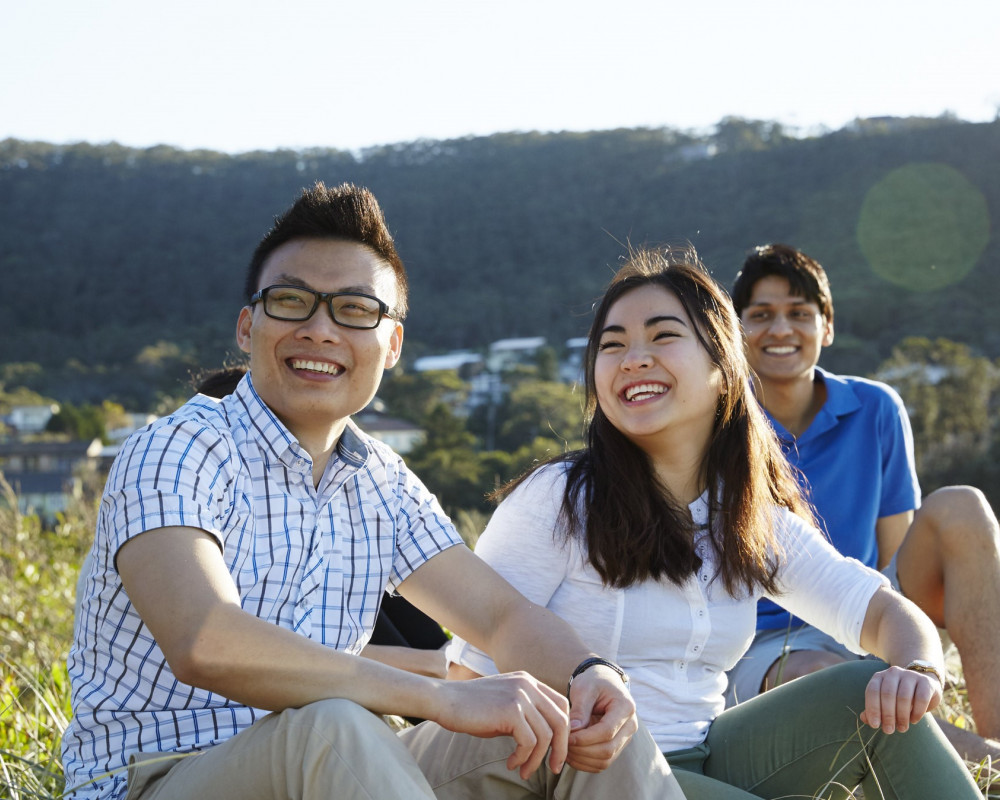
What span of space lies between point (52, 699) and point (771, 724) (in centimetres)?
198

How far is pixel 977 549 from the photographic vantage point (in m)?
2.86

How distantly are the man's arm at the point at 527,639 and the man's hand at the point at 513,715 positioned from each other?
0.27ft

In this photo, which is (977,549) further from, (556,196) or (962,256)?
(556,196)

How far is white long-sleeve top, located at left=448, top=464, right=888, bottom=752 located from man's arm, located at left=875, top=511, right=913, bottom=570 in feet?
3.86

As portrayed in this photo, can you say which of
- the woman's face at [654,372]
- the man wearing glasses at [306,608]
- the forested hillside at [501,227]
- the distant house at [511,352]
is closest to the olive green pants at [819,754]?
the man wearing glasses at [306,608]

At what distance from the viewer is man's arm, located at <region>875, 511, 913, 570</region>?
3363 mm

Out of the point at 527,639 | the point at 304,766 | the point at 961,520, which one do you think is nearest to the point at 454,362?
the point at 961,520

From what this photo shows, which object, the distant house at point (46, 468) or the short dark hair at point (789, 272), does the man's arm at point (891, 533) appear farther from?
the distant house at point (46, 468)

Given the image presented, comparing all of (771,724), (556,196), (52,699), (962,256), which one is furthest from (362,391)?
(556,196)

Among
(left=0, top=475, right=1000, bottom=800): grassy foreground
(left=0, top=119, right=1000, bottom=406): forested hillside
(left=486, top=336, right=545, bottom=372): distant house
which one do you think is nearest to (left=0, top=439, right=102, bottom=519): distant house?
(left=0, top=475, right=1000, bottom=800): grassy foreground

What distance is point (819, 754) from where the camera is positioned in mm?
2041

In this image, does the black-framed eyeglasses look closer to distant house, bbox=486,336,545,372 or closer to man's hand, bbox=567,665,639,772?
man's hand, bbox=567,665,639,772

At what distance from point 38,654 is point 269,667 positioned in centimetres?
226

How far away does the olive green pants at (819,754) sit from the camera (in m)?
1.93
